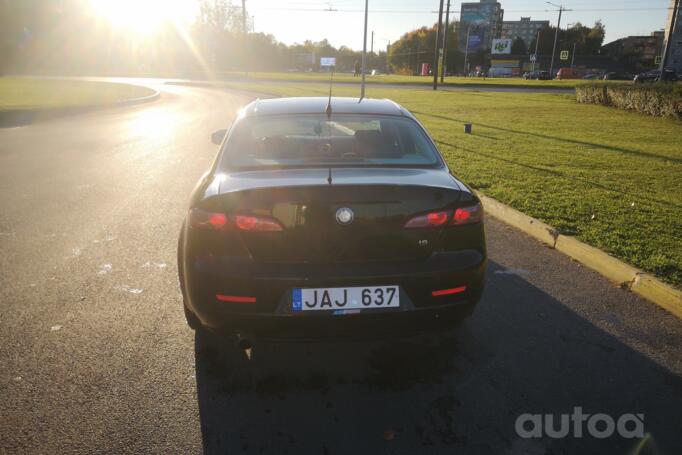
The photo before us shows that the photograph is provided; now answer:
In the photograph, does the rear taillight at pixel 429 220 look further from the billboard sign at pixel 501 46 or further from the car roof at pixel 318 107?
the billboard sign at pixel 501 46

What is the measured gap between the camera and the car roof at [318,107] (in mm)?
3691

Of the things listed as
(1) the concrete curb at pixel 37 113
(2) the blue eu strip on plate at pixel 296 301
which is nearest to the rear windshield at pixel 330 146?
(2) the blue eu strip on plate at pixel 296 301

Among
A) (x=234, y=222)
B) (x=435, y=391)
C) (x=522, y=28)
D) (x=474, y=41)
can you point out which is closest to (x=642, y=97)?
(x=435, y=391)

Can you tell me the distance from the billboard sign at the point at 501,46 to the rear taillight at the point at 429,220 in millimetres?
112431

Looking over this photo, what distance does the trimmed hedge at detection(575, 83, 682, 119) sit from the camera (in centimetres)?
1747

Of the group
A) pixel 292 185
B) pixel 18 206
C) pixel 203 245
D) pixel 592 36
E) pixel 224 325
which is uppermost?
pixel 592 36

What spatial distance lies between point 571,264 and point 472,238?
2.53 metres

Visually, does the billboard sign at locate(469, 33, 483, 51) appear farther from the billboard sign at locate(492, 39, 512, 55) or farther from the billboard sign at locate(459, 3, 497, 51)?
the billboard sign at locate(492, 39, 512, 55)

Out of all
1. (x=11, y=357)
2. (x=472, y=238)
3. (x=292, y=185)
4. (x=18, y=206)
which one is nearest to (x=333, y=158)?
(x=292, y=185)

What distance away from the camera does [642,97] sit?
765 inches

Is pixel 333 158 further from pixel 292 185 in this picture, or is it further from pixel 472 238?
pixel 472 238

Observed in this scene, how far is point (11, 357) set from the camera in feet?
9.81

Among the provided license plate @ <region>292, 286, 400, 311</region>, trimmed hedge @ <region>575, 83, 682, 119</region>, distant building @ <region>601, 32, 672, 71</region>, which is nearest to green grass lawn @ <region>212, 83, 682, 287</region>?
trimmed hedge @ <region>575, 83, 682, 119</region>

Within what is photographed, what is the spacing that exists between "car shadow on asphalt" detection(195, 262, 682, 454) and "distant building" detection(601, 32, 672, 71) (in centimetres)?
12077
